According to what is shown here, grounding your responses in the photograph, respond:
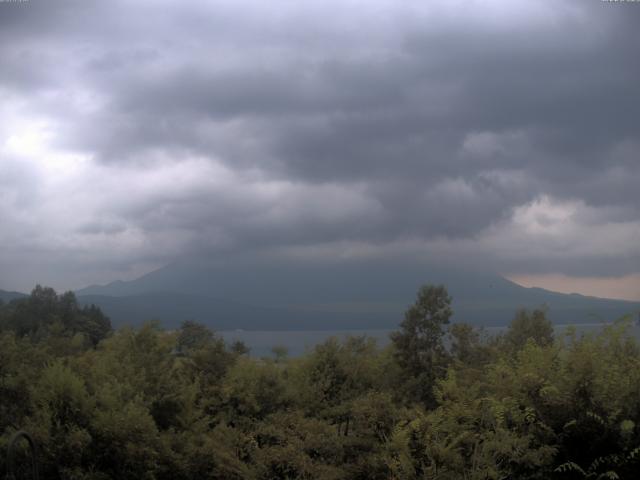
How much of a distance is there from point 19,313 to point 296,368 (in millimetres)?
47345

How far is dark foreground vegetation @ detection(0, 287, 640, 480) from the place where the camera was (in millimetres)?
8305

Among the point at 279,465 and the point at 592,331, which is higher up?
the point at 592,331

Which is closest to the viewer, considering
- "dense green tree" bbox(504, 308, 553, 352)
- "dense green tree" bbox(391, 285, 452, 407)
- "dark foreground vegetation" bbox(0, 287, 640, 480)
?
"dark foreground vegetation" bbox(0, 287, 640, 480)

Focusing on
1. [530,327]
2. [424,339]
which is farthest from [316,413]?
[530,327]

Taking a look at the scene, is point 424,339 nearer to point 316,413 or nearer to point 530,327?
point 530,327

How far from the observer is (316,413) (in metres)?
16.3

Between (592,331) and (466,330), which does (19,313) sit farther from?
(592,331)

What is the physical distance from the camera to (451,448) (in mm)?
8688

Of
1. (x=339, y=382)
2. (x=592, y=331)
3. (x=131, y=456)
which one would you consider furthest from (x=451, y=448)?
(x=339, y=382)

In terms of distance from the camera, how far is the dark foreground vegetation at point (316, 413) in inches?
327

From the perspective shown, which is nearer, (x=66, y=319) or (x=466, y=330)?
(x=466, y=330)

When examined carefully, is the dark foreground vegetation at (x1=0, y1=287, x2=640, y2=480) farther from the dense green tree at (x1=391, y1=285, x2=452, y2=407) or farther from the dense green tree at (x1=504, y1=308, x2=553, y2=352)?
the dense green tree at (x1=504, y1=308, x2=553, y2=352)

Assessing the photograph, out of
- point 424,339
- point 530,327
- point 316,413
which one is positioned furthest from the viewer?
point 530,327

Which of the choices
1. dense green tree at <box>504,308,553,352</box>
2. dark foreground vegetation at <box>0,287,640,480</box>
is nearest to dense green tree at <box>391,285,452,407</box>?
dark foreground vegetation at <box>0,287,640,480</box>
